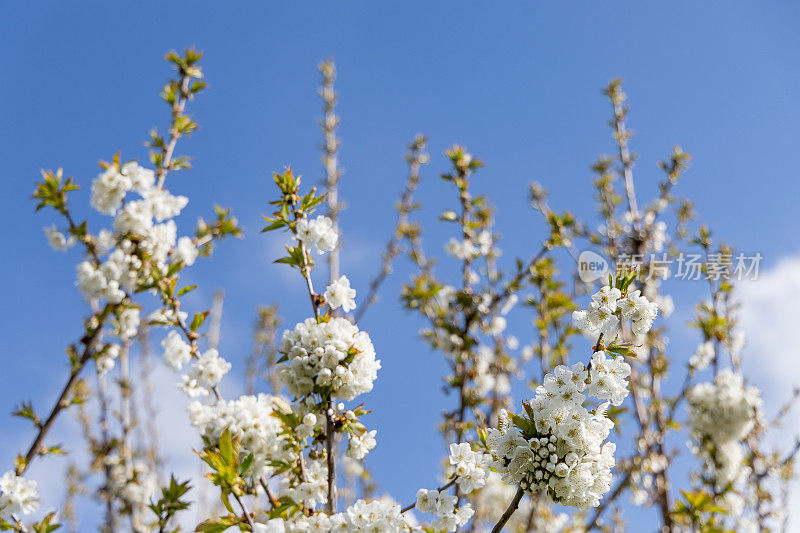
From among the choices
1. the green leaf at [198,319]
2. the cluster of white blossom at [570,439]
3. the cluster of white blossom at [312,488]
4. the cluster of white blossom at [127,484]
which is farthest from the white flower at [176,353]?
the cluster of white blossom at [127,484]

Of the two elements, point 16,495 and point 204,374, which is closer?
point 204,374

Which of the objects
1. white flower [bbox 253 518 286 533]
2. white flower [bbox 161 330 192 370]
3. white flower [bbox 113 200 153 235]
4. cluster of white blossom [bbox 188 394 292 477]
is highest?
white flower [bbox 113 200 153 235]

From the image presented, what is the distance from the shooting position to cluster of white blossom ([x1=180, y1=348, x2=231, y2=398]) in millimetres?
3219

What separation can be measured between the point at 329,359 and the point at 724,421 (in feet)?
18.0

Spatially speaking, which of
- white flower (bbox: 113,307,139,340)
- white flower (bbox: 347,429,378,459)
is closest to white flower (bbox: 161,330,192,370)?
white flower (bbox: 347,429,378,459)

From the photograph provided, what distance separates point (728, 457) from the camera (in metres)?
6.42

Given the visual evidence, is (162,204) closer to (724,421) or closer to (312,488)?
(312,488)

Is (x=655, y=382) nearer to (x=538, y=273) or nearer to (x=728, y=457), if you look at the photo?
(x=728, y=457)

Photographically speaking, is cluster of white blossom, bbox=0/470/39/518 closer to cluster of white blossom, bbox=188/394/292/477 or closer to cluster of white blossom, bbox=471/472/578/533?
cluster of white blossom, bbox=188/394/292/477

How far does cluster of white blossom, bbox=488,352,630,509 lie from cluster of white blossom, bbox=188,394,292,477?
1.19 m

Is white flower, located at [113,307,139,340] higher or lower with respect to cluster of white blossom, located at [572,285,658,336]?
higher

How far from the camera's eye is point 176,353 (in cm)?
348

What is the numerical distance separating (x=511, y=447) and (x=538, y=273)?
373 cm

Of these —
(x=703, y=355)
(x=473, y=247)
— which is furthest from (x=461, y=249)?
(x=703, y=355)
